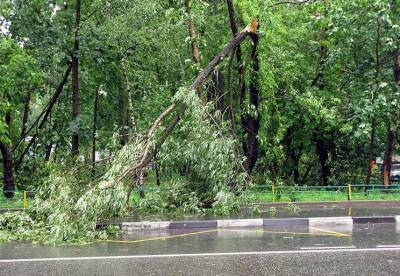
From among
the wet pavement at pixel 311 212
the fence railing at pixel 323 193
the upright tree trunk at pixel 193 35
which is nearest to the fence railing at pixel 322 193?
the fence railing at pixel 323 193

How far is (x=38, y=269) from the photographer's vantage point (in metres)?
6.74

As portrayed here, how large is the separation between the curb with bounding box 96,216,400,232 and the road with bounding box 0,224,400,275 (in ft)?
2.18

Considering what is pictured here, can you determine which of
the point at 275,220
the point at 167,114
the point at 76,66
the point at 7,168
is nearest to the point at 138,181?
the point at 167,114

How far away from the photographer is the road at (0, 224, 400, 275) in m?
6.52

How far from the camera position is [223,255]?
7.43m

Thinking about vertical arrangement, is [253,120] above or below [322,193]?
above

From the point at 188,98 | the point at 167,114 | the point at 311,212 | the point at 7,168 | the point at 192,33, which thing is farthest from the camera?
the point at 7,168

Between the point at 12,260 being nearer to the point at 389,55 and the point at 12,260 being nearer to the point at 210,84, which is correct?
the point at 210,84

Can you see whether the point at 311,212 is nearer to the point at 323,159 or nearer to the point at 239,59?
the point at 239,59

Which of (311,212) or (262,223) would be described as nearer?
(262,223)

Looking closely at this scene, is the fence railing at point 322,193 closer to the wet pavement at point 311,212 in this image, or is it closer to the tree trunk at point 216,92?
the wet pavement at point 311,212

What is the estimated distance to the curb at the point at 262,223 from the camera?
10.5 metres

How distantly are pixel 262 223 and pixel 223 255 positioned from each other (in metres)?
3.48

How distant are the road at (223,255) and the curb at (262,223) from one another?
0.66 metres
